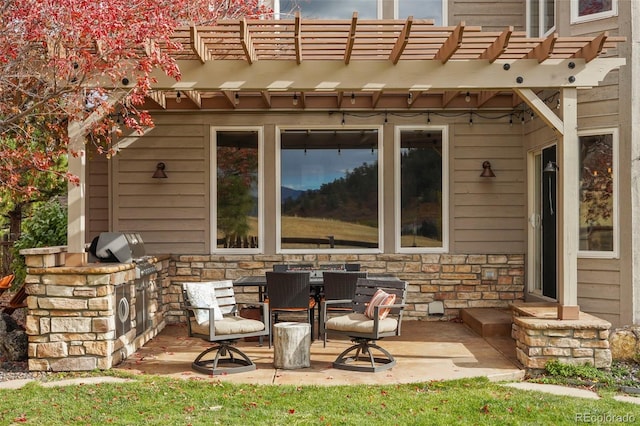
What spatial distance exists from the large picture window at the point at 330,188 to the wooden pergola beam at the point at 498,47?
2811mm

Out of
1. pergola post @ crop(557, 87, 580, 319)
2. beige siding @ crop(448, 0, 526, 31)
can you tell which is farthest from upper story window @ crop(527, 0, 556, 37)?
pergola post @ crop(557, 87, 580, 319)

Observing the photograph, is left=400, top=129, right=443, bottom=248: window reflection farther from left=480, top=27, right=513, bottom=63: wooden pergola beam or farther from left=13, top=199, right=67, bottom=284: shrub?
left=13, top=199, right=67, bottom=284: shrub

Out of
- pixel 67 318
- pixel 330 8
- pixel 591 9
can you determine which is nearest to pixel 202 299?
pixel 67 318

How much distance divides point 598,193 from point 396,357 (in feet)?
9.93

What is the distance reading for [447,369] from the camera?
564 cm

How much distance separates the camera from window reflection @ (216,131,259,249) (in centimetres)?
848

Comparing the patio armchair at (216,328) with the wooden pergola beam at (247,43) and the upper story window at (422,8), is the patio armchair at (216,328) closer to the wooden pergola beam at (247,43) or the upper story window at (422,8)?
the wooden pergola beam at (247,43)

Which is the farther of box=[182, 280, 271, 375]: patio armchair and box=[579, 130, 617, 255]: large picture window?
box=[579, 130, 617, 255]: large picture window

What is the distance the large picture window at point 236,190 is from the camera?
8477 mm

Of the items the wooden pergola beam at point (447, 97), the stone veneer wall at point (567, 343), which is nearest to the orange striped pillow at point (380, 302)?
the stone veneer wall at point (567, 343)

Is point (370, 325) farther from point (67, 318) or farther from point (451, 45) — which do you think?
point (67, 318)

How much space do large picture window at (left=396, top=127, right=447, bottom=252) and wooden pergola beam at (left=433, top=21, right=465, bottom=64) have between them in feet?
8.68

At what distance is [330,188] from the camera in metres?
8.64

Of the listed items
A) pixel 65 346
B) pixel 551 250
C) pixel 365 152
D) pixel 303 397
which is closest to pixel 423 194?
pixel 365 152
